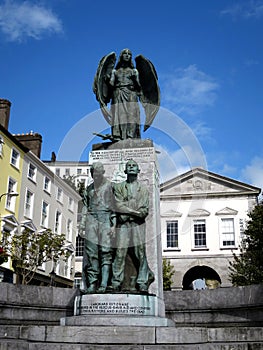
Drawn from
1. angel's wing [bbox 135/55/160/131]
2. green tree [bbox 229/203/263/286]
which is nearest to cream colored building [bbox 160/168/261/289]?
green tree [bbox 229/203/263/286]

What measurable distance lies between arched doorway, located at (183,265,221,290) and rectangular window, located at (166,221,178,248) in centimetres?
336

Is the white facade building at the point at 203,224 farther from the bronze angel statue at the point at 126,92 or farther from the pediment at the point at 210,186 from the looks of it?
the bronze angel statue at the point at 126,92

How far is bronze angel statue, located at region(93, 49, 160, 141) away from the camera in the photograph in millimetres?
11570

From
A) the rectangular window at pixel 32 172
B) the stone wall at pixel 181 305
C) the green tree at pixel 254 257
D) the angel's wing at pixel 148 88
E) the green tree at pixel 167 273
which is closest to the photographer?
the stone wall at pixel 181 305

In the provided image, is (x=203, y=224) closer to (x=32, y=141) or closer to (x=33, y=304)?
(x=32, y=141)

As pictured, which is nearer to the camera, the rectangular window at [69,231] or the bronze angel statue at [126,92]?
the bronze angel statue at [126,92]

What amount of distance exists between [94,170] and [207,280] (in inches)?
1536

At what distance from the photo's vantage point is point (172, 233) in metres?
44.4

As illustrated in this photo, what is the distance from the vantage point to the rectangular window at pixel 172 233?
145 feet

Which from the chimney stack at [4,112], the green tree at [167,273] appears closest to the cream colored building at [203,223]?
the green tree at [167,273]

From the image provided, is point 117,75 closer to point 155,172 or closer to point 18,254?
point 155,172

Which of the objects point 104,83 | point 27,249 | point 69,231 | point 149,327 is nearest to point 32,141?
point 69,231

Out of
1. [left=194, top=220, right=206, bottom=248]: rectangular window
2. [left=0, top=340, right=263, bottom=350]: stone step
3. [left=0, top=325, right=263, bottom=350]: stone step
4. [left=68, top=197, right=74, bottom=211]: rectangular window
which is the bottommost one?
[left=0, top=340, right=263, bottom=350]: stone step

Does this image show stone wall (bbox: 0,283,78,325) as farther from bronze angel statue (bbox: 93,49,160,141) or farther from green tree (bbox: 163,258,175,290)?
green tree (bbox: 163,258,175,290)
